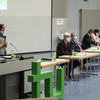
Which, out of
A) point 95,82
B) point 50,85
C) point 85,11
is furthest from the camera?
point 85,11

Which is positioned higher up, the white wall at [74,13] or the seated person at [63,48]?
the white wall at [74,13]

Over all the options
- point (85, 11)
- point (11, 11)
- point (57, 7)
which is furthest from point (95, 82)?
point (85, 11)

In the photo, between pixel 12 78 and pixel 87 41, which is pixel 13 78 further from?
pixel 87 41

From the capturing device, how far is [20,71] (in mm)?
5930

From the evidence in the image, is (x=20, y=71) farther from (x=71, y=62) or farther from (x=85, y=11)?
(x=85, y=11)

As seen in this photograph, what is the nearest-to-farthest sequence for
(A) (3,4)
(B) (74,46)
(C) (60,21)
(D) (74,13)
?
(B) (74,46)
(A) (3,4)
(C) (60,21)
(D) (74,13)

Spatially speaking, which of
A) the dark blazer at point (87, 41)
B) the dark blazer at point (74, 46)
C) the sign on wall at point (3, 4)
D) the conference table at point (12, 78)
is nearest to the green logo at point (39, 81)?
the conference table at point (12, 78)

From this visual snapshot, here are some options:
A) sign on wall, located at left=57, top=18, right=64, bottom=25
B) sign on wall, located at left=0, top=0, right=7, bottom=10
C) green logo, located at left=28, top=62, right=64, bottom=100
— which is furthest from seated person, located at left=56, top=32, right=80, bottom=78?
sign on wall, located at left=57, top=18, right=64, bottom=25

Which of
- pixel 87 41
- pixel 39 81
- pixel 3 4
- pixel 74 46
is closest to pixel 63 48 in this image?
pixel 74 46

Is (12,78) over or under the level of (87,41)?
under

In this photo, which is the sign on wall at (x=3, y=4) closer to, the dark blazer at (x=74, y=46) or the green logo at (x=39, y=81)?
the dark blazer at (x=74, y=46)

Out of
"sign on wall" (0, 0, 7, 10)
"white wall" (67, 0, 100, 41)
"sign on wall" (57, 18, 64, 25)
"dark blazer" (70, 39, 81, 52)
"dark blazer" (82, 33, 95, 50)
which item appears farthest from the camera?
"white wall" (67, 0, 100, 41)

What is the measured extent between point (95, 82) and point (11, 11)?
5.15 m

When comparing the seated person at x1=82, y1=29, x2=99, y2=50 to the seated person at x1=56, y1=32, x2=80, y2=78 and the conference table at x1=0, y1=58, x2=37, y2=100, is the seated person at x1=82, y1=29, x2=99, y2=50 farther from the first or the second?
the conference table at x1=0, y1=58, x2=37, y2=100
